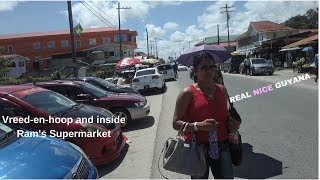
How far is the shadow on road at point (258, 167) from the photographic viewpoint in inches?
221

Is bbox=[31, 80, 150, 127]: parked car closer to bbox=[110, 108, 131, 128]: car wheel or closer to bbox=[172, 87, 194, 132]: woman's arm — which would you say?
bbox=[110, 108, 131, 128]: car wheel

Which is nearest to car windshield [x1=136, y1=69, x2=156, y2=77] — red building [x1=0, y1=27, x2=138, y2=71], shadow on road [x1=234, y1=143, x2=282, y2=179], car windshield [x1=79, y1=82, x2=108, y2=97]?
car windshield [x1=79, y1=82, x2=108, y2=97]

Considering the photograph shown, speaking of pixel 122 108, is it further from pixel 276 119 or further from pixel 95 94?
pixel 276 119

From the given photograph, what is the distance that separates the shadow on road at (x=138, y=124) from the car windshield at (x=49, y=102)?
2.57 m

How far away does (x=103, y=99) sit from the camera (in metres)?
10.3

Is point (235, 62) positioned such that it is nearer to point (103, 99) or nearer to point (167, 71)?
point (167, 71)

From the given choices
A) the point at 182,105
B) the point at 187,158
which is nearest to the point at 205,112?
the point at 182,105

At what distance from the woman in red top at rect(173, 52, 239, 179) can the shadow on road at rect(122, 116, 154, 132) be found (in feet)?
22.0

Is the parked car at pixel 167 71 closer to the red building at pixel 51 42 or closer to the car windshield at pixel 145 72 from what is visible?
the car windshield at pixel 145 72

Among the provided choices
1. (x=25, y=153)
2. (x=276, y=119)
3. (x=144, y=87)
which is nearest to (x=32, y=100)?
(x=25, y=153)

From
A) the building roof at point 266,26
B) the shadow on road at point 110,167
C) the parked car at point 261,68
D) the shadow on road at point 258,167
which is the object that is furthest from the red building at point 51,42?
the shadow on road at point 258,167

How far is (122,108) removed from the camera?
34.3ft

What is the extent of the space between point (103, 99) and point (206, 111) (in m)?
7.07

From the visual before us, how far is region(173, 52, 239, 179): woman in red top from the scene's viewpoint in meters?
3.52
